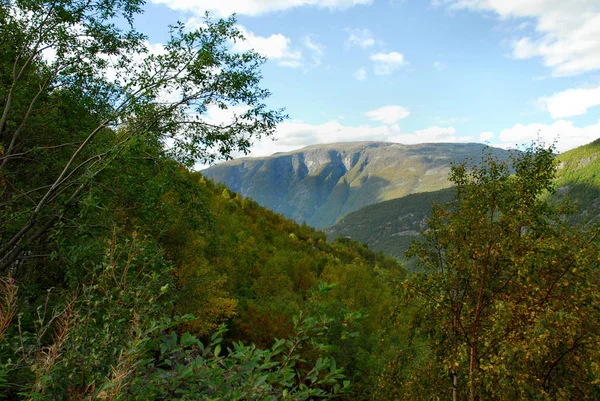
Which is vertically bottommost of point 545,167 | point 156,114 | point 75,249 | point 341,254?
point 341,254

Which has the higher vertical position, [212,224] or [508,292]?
[212,224]

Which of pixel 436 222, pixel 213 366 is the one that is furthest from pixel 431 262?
pixel 213 366

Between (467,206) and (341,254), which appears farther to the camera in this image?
(341,254)

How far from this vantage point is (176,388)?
3.49 meters

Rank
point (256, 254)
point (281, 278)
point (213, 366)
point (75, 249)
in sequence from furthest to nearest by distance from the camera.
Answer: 1. point (256, 254)
2. point (281, 278)
3. point (75, 249)
4. point (213, 366)

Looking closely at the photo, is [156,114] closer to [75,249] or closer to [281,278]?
[75,249]

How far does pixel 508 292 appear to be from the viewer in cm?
847

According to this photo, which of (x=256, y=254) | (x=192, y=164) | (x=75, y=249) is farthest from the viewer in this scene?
(x=256, y=254)

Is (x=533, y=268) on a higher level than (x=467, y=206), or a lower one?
lower

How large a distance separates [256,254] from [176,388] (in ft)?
137

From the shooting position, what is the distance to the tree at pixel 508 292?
275 inches

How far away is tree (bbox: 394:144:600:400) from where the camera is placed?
22.9 feet

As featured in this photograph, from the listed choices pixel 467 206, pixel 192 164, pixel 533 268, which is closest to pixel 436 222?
pixel 467 206

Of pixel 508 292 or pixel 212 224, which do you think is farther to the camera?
pixel 212 224
